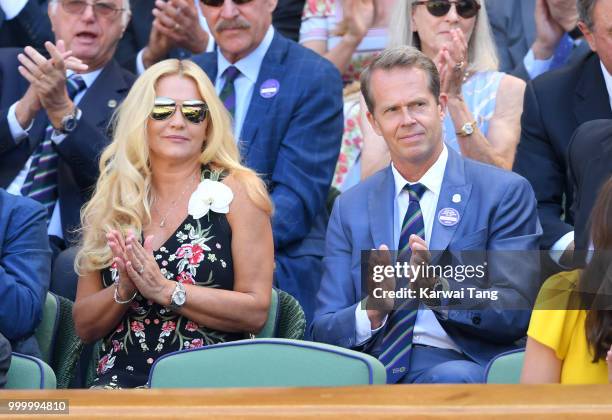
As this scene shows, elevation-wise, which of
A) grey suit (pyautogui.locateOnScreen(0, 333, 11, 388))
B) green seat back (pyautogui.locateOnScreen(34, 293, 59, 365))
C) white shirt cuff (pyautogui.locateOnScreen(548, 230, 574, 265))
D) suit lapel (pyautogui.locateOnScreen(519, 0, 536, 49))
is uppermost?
suit lapel (pyautogui.locateOnScreen(519, 0, 536, 49))

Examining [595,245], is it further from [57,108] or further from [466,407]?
[57,108]

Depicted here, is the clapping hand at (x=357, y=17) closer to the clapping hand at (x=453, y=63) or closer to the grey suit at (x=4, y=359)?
the clapping hand at (x=453, y=63)

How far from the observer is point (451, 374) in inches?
144

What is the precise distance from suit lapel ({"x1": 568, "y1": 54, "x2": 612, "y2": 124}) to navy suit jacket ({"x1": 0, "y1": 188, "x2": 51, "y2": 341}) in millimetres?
2077

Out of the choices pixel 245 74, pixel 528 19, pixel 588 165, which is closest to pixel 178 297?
pixel 588 165

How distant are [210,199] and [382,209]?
2.02 ft

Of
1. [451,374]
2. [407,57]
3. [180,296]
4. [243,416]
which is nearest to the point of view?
[243,416]

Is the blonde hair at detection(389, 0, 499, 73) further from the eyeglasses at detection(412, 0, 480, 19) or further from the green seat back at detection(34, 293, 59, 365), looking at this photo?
the green seat back at detection(34, 293, 59, 365)

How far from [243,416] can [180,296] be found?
1.72 metres

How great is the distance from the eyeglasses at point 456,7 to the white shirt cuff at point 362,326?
1781mm

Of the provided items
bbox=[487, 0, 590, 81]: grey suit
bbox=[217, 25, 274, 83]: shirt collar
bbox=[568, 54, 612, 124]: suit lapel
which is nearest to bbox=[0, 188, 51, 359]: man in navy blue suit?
bbox=[217, 25, 274, 83]: shirt collar

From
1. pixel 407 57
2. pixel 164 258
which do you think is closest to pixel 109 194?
pixel 164 258

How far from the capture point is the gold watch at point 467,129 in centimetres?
464

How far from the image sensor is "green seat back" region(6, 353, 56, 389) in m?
3.53
